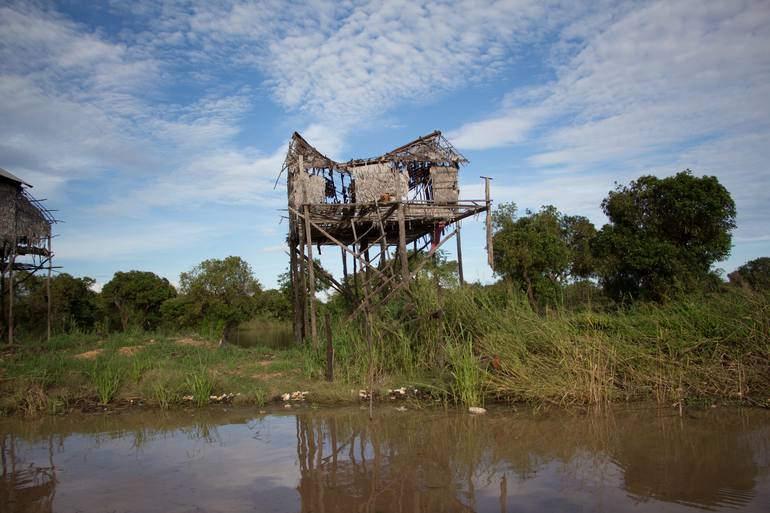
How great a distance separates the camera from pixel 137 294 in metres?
27.0

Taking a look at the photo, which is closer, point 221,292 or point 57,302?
point 57,302

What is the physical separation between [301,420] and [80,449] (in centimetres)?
255

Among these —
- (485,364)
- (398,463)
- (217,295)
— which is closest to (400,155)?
(485,364)

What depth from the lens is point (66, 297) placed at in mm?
24297

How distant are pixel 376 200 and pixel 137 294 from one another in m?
19.1

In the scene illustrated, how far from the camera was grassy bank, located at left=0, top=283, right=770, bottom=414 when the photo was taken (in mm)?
7059

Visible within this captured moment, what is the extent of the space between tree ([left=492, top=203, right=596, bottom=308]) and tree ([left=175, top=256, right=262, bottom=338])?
1491 centimetres

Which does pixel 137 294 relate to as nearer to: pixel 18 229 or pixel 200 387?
pixel 18 229

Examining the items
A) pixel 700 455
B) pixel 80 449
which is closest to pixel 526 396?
pixel 700 455

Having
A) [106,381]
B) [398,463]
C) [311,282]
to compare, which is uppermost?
[311,282]

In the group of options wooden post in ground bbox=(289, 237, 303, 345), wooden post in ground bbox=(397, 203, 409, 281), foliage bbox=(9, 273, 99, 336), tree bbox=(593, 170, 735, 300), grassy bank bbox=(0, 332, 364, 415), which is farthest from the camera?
foliage bbox=(9, 273, 99, 336)

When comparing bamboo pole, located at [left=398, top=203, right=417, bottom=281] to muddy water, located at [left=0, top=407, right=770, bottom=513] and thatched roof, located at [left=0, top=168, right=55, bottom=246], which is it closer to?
muddy water, located at [left=0, top=407, right=770, bottom=513]

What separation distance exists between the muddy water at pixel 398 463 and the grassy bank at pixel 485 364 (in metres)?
0.59

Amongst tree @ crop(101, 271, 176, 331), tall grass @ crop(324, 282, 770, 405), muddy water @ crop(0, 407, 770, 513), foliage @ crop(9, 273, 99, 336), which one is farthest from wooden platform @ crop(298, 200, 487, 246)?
tree @ crop(101, 271, 176, 331)
